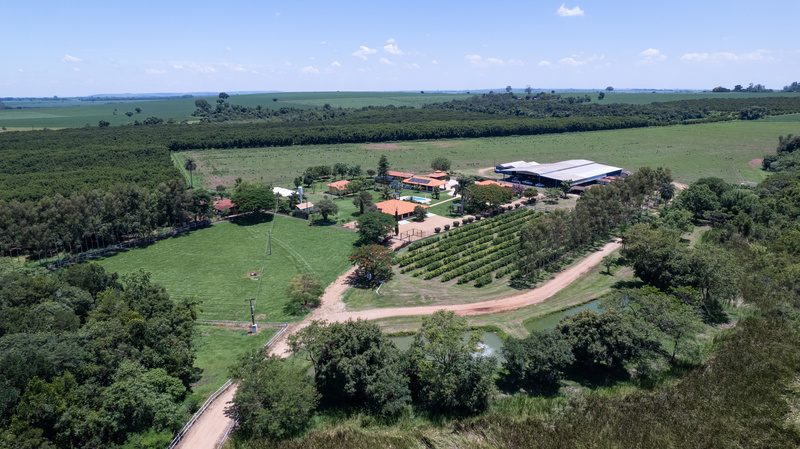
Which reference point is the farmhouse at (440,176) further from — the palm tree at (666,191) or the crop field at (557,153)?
the palm tree at (666,191)

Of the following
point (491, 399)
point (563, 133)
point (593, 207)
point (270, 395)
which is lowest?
point (491, 399)

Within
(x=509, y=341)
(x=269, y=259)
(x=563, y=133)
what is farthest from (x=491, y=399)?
(x=563, y=133)

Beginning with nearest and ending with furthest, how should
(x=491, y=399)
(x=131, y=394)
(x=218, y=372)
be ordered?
1. (x=131, y=394)
2. (x=491, y=399)
3. (x=218, y=372)

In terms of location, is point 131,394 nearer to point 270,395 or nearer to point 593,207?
point 270,395

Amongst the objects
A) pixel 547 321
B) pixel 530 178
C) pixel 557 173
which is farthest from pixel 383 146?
pixel 547 321

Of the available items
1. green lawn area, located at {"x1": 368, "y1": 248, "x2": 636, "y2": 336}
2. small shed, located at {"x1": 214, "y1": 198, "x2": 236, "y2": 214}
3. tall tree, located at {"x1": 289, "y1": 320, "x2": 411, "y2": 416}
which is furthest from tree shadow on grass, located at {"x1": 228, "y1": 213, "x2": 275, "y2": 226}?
tall tree, located at {"x1": 289, "y1": 320, "x2": 411, "y2": 416}

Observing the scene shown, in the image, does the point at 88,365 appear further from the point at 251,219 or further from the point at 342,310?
the point at 251,219
